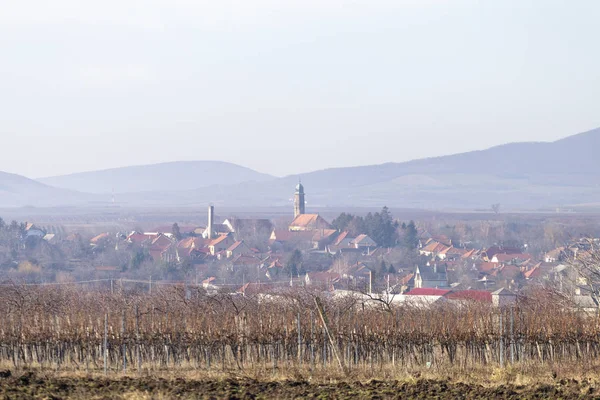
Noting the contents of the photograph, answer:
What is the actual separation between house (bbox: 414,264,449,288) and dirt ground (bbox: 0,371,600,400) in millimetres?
71990

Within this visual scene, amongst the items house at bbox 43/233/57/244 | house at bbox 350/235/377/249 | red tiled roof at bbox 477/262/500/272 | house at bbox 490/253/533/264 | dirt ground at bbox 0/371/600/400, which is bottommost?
red tiled roof at bbox 477/262/500/272

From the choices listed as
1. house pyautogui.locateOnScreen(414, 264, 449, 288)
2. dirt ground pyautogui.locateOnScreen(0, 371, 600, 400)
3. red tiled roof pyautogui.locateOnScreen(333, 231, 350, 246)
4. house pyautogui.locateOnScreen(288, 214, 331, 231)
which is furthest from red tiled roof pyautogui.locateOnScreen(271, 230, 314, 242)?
dirt ground pyautogui.locateOnScreen(0, 371, 600, 400)

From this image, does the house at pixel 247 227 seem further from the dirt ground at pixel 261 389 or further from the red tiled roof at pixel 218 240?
the dirt ground at pixel 261 389

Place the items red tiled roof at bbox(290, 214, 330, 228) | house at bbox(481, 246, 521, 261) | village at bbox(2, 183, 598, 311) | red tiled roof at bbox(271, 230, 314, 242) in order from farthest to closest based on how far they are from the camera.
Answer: red tiled roof at bbox(290, 214, 330, 228) → red tiled roof at bbox(271, 230, 314, 242) → house at bbox(481, 246, 521, 261) → village at bbox(2, 183, 598, 311)

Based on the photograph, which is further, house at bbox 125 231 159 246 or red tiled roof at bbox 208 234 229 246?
red tiled roof at bbox 208 234 229 246

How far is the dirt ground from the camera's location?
18.5 m

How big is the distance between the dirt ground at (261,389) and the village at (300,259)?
40017 mm

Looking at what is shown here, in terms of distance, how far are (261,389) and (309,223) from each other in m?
153

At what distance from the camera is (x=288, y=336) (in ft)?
88.8

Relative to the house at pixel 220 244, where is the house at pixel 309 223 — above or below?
above

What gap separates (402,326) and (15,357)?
978 centimetres

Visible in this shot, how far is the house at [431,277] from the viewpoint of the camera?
93375mm

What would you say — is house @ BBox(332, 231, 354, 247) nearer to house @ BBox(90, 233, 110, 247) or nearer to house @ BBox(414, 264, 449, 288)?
house @ BBox(90, 233, 110, 247)

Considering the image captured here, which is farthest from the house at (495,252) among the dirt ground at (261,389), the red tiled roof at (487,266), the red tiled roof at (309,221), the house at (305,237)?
the dirt ground at (261,389)
